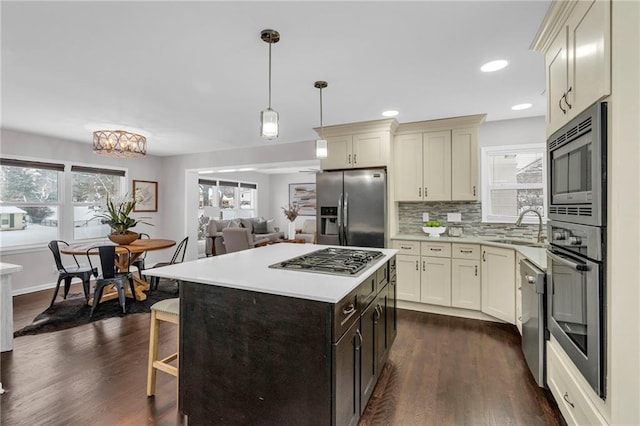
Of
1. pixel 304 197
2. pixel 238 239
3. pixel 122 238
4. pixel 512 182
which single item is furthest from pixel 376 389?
pixel 304 197

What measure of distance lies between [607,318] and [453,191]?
2697mm

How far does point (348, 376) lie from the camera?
5.08 ft

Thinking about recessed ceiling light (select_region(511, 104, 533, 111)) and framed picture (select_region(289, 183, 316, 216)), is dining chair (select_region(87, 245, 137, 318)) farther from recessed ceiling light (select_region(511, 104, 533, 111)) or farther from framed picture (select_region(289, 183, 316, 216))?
framed picture (select_region(289, 183, 316, 216))

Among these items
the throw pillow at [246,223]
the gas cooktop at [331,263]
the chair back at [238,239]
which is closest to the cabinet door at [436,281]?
the gas cooktop at [331,263]

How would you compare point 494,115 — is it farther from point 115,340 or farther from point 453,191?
point 115,340

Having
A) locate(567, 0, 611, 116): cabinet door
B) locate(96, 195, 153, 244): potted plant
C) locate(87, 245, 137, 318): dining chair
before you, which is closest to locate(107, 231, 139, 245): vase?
locate(96, 195, 153, 244): potted plant

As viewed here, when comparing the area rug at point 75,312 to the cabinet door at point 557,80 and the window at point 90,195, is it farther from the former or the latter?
the cabinet door at point 557,80

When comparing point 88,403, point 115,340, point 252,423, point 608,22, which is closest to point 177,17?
point 608,22

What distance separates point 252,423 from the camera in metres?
1.56

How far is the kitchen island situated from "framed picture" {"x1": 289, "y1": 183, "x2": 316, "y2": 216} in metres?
7.56

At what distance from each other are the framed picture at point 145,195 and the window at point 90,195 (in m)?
0.33

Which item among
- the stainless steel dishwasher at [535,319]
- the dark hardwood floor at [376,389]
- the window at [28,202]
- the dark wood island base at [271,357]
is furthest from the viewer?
the window at [28,202]

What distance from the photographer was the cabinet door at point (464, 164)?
3719 millimetres

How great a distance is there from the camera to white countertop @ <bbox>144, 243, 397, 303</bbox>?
4.73ft
